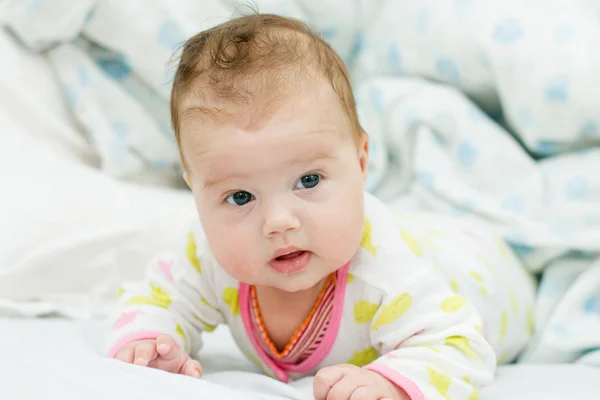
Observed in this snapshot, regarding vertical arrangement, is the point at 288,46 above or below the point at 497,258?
above

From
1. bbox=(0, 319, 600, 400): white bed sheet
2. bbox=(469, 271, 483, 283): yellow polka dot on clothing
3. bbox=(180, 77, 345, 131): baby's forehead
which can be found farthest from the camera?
bbox=(469, 271, 483, 283): yellow polka dot on clothing

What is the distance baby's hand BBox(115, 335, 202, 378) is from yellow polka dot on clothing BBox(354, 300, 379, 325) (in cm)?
21

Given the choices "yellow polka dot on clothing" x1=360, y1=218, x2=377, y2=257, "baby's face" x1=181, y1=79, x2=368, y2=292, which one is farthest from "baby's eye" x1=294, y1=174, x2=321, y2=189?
"yellow polka dot on clothing" x1=360, y1=218, x2=377, y2=257

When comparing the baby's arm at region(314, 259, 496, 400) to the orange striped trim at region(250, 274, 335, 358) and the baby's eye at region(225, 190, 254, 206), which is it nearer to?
the orange striped trim at region(250, 274, 335, 358)

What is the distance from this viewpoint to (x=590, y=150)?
160cm

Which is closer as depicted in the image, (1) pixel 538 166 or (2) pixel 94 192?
(2) pixel 94 192

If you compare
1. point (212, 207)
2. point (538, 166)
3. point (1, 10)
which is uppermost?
point (1, 10)

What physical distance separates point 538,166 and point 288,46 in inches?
31.4

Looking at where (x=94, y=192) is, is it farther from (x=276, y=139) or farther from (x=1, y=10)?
(x=276, y=139)

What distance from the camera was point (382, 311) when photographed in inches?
42.1

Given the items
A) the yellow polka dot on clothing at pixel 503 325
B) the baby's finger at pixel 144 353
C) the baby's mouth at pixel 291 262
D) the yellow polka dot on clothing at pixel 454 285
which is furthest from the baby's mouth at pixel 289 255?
the yellow polka dot on clothing at pixel 503 325

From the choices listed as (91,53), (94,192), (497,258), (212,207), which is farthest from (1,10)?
(497,258)

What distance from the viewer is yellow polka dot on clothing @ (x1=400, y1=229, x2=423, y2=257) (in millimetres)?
1119

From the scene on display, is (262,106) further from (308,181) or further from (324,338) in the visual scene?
(324,338)
